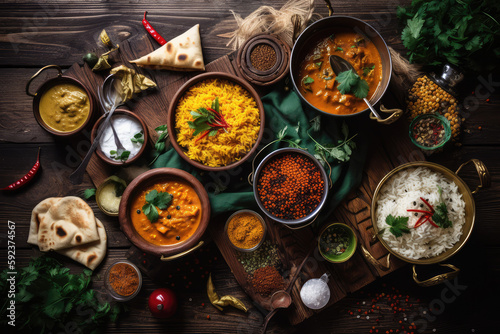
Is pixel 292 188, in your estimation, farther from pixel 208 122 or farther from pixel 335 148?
pixel 208 122

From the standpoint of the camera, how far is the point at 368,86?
2688mm

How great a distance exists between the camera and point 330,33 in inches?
114

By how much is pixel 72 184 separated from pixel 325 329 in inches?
117

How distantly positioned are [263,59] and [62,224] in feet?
8.22

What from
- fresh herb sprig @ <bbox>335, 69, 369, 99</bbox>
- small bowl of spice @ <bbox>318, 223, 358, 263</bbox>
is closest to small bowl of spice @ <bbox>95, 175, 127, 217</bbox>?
small bowl of spice @ <bbox>318, 223, 358, 263</bbox>

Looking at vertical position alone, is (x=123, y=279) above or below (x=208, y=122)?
below

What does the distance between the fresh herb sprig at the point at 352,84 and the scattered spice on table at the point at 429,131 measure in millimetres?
711

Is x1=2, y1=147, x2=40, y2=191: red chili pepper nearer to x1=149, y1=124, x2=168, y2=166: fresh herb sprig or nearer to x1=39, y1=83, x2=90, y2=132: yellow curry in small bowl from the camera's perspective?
x1=39, y1=83, x2=90, y2=132: yellow curry in small bowl

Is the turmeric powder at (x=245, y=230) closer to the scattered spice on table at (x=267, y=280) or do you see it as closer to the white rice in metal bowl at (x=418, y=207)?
the scattered spice on table at (x=267, y=280)

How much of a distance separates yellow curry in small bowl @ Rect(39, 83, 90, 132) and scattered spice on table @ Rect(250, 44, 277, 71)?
162cm

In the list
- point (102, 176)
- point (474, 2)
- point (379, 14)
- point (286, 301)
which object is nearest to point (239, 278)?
point (286, 301)

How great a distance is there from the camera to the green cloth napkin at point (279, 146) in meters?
2.91

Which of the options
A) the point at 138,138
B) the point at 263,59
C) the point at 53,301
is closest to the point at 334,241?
the point at 263,59

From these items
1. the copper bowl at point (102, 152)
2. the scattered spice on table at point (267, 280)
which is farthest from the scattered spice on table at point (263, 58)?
the scattered spice on table at point (267, 280)
